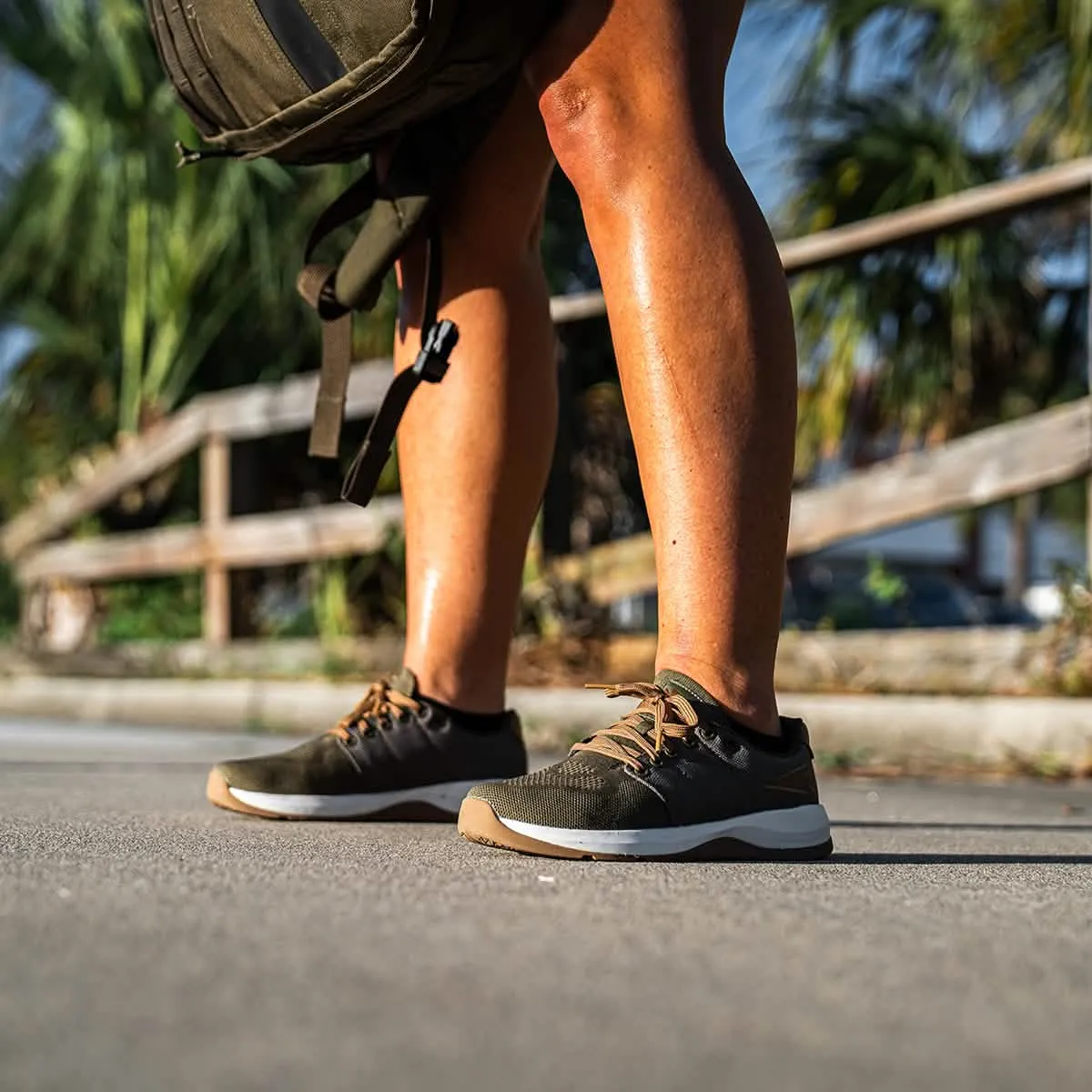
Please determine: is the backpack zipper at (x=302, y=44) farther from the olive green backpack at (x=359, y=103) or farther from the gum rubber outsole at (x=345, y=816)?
the gum rubber outsole at (x=345, y=816)

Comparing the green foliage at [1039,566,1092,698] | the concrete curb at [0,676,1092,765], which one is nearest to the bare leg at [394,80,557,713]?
the concrete curb at [0,676,1092,765]

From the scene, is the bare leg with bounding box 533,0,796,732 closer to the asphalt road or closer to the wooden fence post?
the asphalt road

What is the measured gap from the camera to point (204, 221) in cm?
820

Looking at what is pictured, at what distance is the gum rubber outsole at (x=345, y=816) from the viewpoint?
1.86 meters

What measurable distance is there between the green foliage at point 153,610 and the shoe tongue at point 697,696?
17.6 ft

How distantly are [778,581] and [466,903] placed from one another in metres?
0.58

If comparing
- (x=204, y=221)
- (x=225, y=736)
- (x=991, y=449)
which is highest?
(x=204, y=221)

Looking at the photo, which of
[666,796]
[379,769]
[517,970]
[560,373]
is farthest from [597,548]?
[517,970]

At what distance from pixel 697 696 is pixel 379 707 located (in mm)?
523

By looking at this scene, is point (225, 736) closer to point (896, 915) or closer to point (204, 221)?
point (896, 915)

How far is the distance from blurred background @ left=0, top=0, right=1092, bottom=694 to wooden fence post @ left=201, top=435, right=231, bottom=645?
1 cm

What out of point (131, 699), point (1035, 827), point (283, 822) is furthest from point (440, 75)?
point (131, 699)

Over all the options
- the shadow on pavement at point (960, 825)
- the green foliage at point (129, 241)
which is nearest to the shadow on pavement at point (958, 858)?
A: the shadow on pavement at point (960, 825)

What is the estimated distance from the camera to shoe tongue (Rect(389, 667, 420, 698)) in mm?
1937
